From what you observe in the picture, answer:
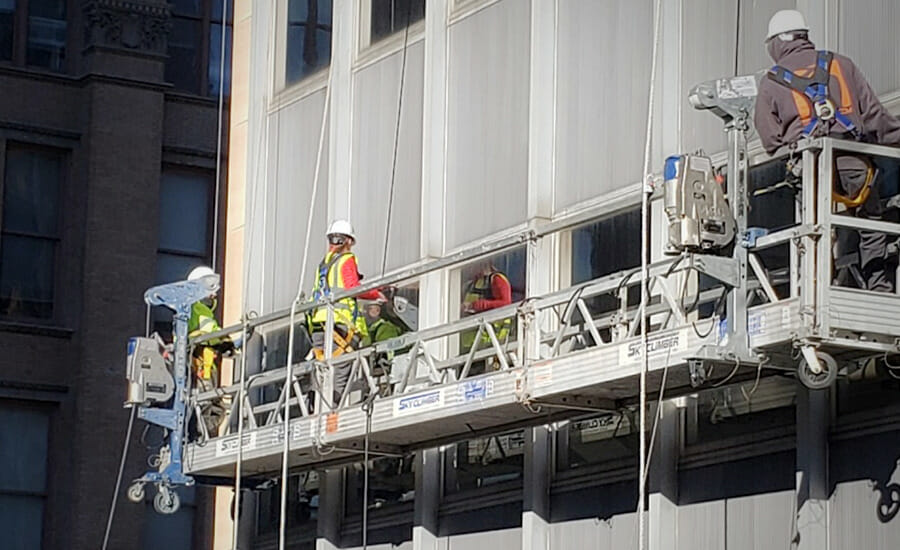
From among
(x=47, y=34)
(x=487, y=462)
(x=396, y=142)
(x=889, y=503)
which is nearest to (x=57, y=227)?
(x=47, y=34)

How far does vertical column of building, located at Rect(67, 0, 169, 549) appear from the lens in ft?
125

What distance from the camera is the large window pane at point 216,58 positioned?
134ft

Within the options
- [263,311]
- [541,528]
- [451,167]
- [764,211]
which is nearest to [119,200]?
[263,311]

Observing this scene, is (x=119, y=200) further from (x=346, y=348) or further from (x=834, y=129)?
(x=834, y=129)

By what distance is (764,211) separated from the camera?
1819cm

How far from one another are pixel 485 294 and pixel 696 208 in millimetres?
6347

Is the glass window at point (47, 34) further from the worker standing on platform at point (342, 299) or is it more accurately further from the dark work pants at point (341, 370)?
the dark work pants at point (341, 370)

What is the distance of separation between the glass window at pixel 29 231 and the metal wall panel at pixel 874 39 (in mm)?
23875

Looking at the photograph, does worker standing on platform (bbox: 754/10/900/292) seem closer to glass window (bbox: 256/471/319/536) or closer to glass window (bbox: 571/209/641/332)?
glass window (bbox: 571/209/641/332)

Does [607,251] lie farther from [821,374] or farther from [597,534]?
[821,374]

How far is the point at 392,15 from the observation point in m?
25.3

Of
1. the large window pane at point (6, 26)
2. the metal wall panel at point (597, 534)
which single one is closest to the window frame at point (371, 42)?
the metal wall panel at point (597, 534)

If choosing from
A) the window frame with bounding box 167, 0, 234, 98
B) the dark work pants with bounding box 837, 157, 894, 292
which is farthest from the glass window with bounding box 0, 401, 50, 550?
the dark work pants with bounding box 837, 157, 894, 292

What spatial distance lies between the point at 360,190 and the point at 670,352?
893 cm
